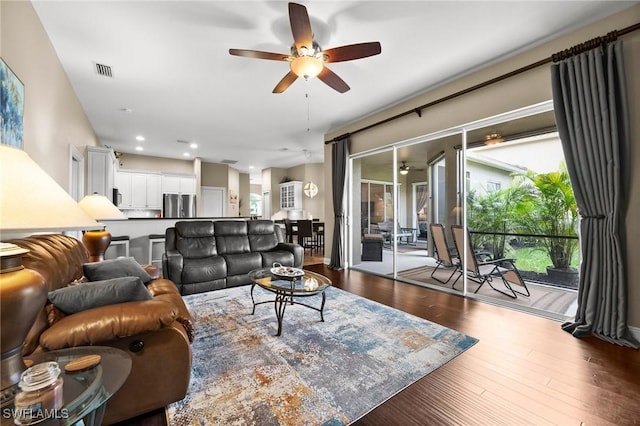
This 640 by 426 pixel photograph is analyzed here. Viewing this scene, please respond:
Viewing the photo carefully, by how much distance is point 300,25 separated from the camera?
2.09 metres

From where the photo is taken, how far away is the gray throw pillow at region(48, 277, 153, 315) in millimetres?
1377

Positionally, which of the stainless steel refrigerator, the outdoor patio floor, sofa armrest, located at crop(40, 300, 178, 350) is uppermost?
the stainless steel refrigerator

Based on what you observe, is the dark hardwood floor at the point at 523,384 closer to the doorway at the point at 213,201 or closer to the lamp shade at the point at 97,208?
the lamp shade at the point at 97,208

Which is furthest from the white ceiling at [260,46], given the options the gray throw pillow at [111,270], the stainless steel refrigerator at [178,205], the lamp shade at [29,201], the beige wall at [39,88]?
the stainless steel refrigerator at [178,205]

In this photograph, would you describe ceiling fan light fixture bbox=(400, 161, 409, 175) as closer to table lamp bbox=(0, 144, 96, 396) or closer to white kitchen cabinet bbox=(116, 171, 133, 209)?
table lamp bbox=(0, 144, 96, 396)

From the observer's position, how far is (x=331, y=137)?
5.82 meters

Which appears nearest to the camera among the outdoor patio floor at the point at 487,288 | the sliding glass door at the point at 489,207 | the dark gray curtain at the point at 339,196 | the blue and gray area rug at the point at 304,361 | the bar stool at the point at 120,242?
the blue and gray area rug at the point at 304,361

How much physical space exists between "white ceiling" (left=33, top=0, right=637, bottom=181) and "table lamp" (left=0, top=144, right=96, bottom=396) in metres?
2.07

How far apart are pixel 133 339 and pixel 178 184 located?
7.68m

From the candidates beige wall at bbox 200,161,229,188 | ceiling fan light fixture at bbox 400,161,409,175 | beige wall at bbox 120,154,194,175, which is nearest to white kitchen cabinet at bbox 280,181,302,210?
beige wall at bbox 200,161,229,188

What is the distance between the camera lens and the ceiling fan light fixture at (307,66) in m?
2.41

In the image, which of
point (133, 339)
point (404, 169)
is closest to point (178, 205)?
point (404, 169)

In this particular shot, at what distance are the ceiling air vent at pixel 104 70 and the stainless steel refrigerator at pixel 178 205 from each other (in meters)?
4.99

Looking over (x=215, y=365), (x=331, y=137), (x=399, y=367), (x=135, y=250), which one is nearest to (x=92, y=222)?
(x=215, y=365)
